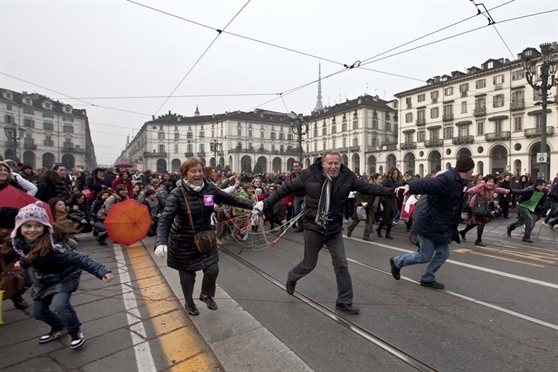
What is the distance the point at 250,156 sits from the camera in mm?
87375

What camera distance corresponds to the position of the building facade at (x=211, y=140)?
289 ft

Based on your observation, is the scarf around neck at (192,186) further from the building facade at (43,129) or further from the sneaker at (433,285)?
the building facade at (43,129)

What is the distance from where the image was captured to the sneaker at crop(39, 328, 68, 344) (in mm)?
3188

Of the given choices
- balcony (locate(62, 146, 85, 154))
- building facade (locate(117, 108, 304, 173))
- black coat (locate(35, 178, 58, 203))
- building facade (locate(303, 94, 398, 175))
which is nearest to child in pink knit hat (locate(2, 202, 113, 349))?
black coat (locate(35, 178, 58, 203))

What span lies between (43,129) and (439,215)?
285ft

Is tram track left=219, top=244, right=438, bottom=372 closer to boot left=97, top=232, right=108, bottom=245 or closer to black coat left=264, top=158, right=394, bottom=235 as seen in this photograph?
black coat left=264, top=158, right=394, bottom=235

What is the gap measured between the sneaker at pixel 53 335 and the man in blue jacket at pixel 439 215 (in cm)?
450

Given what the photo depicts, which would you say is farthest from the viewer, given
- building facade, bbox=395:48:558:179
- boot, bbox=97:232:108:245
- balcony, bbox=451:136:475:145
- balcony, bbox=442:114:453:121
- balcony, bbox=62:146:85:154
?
balcony, bbox=62:146:85:154

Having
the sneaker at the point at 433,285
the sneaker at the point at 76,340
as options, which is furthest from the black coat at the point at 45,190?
the sneaker at the point at 433,285

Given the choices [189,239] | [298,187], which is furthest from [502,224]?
[189,239]

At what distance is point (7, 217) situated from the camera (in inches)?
152

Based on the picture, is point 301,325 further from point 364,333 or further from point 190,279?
point 190,279

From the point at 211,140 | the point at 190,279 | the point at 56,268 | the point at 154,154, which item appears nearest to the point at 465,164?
the point at 190,279

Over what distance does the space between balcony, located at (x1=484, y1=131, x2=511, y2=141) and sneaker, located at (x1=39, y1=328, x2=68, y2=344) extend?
5542cm
